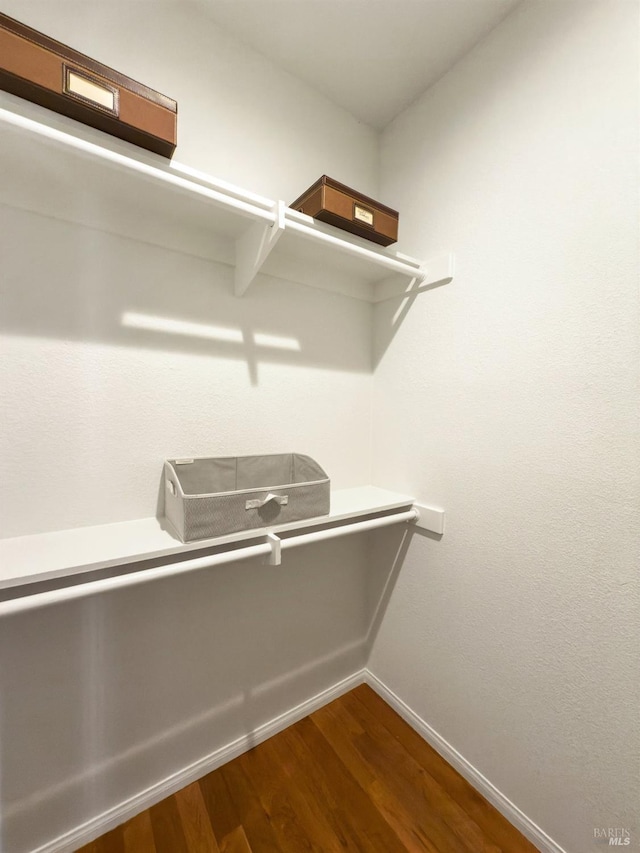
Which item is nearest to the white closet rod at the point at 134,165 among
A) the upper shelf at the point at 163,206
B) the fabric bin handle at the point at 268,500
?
the upper shelf at the point at 163,206

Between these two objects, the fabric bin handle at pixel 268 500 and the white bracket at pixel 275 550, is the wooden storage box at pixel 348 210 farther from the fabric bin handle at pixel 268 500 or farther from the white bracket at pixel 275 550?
the white bracket at pixel 275 550

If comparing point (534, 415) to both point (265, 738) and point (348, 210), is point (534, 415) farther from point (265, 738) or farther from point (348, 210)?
point (265, 738)

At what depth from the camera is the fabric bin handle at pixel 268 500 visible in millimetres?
907

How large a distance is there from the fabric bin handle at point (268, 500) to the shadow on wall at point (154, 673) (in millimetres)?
381

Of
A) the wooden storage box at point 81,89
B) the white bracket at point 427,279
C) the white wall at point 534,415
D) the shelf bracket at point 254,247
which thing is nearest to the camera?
the wooden storage box at point 81,89

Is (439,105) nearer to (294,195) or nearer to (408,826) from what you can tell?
(294,195)

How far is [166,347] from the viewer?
1.05m

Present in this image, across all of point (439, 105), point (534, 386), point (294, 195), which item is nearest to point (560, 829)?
point (534, 386)

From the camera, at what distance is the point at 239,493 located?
2.91 feet

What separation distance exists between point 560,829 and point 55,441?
164 centimetres

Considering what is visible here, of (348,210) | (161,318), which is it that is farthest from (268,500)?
(348,210)

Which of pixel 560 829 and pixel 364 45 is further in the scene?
pixel 364 45

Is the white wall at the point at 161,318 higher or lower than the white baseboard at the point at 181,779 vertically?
higher

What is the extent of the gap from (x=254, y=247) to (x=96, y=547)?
888 mm
